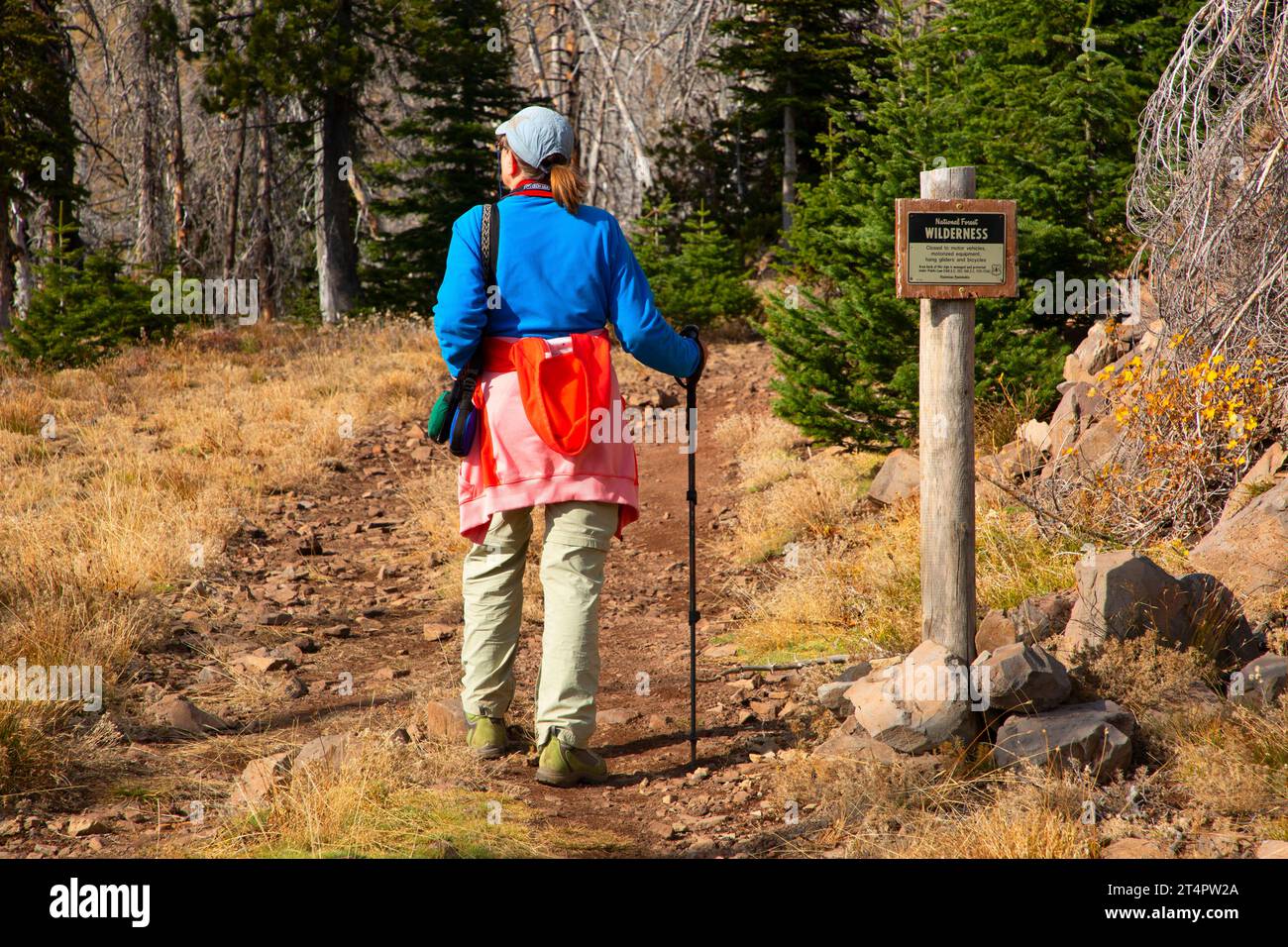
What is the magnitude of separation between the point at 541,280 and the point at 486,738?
172 cm

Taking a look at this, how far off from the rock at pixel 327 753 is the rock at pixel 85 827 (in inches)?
24.0

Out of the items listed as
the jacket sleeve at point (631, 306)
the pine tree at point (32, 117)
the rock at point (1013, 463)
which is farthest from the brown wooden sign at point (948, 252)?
the pine tree at point (32, 117)

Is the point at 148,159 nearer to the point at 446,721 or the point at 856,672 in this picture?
the point at 446,721

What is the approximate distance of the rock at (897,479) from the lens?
297 inches

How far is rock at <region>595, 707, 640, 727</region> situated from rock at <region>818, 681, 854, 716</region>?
2.77 feet

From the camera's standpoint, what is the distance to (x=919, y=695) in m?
4.11

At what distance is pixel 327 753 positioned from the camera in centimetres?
415

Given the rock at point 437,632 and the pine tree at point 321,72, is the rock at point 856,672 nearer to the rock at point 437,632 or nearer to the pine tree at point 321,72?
the rock at point 437,632

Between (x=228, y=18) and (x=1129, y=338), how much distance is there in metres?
14.0

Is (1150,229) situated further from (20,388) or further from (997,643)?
(20,388)

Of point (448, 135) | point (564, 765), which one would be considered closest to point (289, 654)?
point (564, 765)
